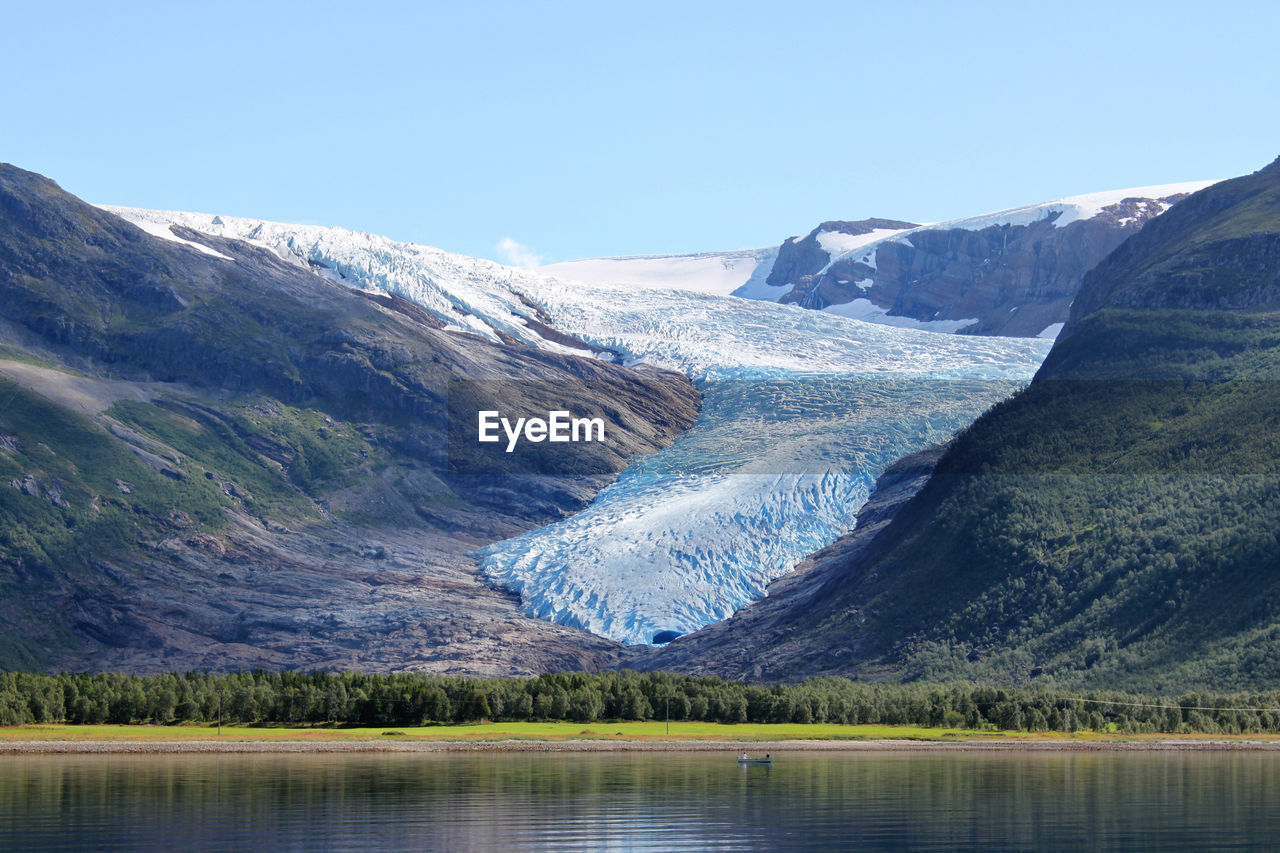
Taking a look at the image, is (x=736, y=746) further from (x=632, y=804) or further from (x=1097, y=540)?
(x=1097, y=540)

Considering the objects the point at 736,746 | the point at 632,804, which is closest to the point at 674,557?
the point at 736,746

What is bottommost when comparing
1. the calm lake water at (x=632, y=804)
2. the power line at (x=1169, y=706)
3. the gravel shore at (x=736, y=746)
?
the gravel shore at (x=736, y=746)

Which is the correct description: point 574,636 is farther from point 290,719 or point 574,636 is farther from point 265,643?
point 290,719

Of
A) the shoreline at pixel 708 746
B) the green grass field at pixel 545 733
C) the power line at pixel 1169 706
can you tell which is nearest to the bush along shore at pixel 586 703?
the power line at pixel 1169 706

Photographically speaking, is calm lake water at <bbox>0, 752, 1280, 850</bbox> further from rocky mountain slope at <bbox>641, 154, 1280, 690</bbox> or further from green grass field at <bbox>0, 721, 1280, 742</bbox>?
rocky mountain slope at <bbox>641, 154, 1280, 690</bbox>

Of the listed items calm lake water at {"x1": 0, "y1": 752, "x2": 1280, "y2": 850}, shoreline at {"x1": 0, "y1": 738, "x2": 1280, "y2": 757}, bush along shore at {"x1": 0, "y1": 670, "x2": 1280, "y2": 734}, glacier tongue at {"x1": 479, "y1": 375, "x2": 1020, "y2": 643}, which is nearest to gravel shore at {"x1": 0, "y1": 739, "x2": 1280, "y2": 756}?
shoreline at {"x1": 0, "y1": 738, "x2": 1280, "y2": 757}

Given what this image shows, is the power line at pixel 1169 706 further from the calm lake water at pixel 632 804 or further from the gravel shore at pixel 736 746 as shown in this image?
the calm lake water at pixel 632 804
